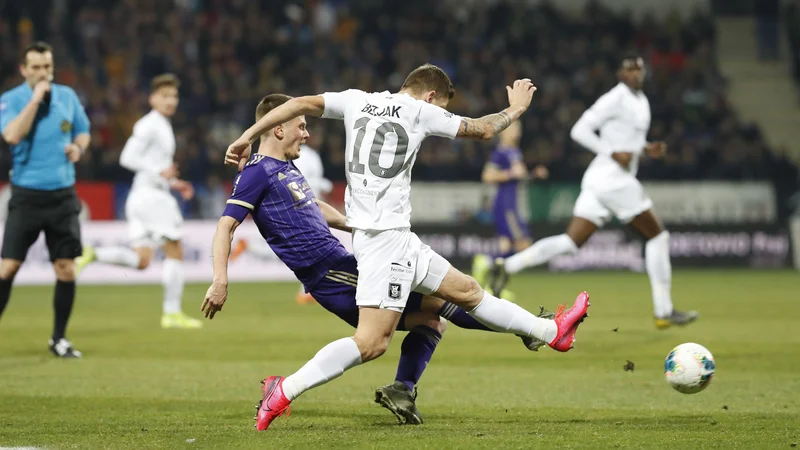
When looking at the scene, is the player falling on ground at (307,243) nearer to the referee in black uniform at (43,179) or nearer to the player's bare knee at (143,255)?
the referee in black uniform at (43,179)

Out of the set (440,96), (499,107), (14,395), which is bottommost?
(14,395)

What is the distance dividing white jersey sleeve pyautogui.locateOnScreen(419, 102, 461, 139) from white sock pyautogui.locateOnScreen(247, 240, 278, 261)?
36.4ft

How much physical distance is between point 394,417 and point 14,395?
2.72 meters

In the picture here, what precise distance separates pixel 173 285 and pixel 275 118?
6858 mm

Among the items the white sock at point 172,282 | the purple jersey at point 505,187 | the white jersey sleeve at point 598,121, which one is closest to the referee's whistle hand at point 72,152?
the white sock at point 172,282

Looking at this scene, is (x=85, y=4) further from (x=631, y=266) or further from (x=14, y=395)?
(x=14, y=395)

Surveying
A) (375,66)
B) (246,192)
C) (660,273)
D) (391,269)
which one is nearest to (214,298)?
(246,192)

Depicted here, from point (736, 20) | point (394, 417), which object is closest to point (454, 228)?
point (736, 20)

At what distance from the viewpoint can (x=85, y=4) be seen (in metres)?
26.7

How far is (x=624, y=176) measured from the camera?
1191 centimetres

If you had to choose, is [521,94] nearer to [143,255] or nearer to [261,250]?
[143,255]

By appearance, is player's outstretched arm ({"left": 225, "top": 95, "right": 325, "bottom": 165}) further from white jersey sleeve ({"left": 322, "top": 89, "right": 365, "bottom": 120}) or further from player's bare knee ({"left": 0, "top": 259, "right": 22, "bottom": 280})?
player's bare knee ({"left": 0, "top": 259, "right": 22, "bottom": 280})

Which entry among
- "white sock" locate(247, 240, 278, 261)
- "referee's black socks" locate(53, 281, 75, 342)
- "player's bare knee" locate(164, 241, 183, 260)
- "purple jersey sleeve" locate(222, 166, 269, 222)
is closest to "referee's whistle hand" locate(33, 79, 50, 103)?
"referee's black socks" locate(53, 281, 75, 342)

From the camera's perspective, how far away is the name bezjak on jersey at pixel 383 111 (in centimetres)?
633
